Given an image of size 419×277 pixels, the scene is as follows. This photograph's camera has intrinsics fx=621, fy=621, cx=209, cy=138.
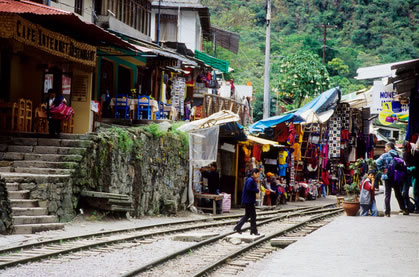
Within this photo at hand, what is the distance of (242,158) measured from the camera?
27156 millimetres

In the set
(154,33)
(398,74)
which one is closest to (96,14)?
(154,33)

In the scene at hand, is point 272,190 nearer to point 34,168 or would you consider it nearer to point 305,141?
point 305,141

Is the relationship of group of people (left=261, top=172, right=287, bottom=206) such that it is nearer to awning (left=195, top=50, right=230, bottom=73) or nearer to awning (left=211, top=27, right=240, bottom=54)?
awning (left=195, top=50, right=230, bottom=73)

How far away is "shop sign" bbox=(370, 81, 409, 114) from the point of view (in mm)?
17438

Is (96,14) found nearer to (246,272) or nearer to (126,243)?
(126,243)

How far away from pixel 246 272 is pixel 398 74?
6622 mm

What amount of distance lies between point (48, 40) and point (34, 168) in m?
4.03

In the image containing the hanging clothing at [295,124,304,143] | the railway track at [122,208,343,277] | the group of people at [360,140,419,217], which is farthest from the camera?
the hanging clothing at [295,124,304,143]

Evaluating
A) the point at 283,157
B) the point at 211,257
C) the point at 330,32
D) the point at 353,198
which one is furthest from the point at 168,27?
the point at 330,32

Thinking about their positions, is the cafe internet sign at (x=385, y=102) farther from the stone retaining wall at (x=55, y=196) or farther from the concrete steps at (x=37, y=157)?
the stone retaining wall at (x=55, y=196)

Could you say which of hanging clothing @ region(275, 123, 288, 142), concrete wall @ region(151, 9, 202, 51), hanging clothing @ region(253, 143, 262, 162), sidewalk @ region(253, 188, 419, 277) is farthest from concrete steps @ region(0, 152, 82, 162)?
concrete wall @ region(151, 9, 202, 51)

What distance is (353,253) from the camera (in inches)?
424

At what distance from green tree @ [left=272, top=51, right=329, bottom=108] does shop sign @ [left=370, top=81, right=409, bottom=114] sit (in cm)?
2541

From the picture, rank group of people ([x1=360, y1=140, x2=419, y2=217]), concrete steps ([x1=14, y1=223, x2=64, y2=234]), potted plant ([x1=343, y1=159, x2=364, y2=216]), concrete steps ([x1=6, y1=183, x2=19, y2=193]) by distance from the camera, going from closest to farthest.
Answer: concrete steps ([x1=14, y1=223, x2=64, y2=234]) < concrete steps ([x1=6, y1=183, x2=19, y2=193]) < group of people ([x1=360, y1=140, x2=419, y2=217]) < potted plant ([x1=343, y1=159, x2=364, y2=216])
